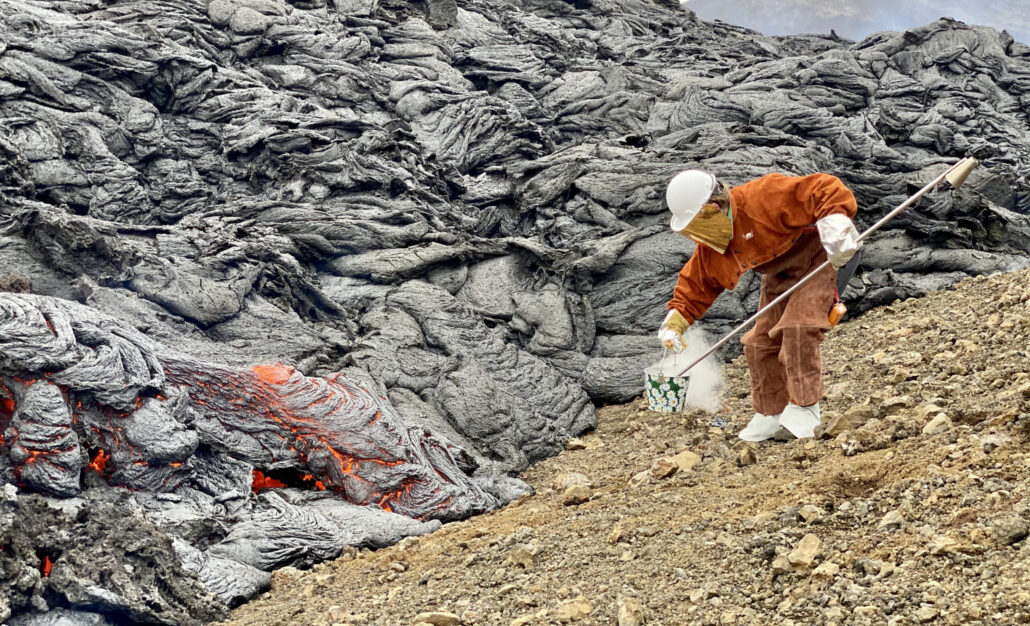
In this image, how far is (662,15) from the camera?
30.8 metres

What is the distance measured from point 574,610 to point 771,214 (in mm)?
3961

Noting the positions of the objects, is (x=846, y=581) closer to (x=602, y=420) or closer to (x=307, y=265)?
(x=602, y=420)

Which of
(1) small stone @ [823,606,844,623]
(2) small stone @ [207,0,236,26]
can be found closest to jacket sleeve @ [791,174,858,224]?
(1) small stone @ [823,606,844,623]

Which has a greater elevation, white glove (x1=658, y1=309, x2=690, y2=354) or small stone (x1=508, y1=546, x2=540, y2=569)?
white glove (x1=658, y1=309, x2=690, y2=354)

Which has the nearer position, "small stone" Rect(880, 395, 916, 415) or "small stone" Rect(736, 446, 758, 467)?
"small stone" Rect(736, 446, 758, 467)

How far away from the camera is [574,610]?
5000mm

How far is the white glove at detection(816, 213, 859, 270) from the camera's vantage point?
22.7 ft

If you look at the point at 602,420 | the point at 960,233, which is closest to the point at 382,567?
the point at 602,420

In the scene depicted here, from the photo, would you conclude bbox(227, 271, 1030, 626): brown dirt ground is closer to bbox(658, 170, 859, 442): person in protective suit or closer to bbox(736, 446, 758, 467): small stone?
bbox(736, 446, 758, 467): small stone

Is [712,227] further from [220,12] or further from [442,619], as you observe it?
[220,12]

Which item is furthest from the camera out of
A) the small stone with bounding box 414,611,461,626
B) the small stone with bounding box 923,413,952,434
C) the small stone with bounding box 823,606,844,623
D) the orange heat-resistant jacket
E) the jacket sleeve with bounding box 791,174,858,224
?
the orange heat-resistant jacket

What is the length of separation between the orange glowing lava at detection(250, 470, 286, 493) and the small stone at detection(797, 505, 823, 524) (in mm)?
4929

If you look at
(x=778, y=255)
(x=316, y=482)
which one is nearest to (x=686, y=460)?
(x=778, y=255)

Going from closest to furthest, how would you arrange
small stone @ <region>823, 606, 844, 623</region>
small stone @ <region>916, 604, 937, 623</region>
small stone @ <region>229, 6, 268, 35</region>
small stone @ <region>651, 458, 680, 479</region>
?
1. small stone @ <region>916, 604, 937, 623</region>
2. small stone @ <region>823, 606, 844, 623</region>
3. small stone @ <region>651, 458, 680, 479</region>
4. small stone @ <region>229, 6, 268, 35</region>
